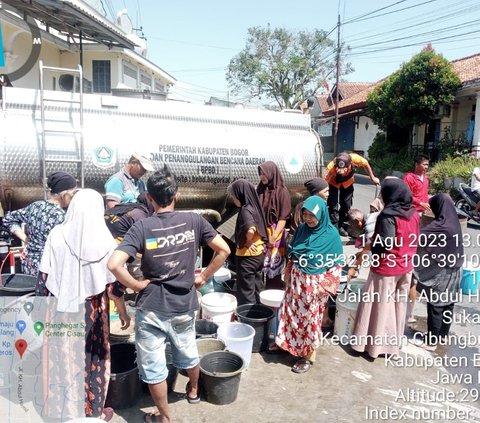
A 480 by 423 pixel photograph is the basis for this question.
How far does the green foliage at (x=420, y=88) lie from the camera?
55.6 feet

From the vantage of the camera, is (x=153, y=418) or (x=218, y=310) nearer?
(x=153, y=418)

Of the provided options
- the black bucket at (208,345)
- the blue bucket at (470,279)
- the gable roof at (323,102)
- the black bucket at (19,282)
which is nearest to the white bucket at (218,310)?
the black bucket at (208,345)

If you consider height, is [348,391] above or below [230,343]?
below

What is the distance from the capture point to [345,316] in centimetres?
446

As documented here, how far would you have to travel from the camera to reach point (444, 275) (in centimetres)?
435

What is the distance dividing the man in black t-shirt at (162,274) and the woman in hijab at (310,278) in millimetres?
1091

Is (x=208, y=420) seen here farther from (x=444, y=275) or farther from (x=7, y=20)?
(x=7, y=20)

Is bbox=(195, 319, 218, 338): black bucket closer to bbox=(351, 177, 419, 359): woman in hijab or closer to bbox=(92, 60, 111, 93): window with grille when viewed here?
bbox=(351, 177, 419, 359): woman in hijab

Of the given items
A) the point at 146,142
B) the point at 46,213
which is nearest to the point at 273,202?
the point at 146,142

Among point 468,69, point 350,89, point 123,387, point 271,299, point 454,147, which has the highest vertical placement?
point 350,89

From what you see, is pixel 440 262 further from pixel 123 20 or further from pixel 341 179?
pixel 123 20

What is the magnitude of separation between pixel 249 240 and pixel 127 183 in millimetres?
1528

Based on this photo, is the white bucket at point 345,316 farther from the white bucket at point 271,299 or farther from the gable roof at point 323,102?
the gable roof at point 323,102

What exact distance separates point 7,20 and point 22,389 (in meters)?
10.2
